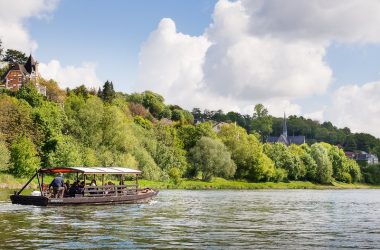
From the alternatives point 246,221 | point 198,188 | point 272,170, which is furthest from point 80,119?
point 246,221

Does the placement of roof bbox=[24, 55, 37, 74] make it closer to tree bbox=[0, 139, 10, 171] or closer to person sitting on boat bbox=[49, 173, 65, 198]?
tree bbox=[0, 139, 10, 171]

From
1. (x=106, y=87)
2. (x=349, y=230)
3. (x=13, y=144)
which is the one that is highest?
(x=106, y=87)

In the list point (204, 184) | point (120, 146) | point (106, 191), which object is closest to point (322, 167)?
point (204, 184)

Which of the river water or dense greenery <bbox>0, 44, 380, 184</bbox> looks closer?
the river water

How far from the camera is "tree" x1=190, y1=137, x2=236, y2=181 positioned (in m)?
111

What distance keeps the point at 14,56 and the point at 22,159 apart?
10522cm

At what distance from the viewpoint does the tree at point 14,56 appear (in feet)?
559

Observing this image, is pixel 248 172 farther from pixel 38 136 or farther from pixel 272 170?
pixel 38 136

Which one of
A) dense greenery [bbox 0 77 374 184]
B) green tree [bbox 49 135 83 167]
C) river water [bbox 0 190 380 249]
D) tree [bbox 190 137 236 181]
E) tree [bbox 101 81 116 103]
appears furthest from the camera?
tree [bbox 101 81 116 103]

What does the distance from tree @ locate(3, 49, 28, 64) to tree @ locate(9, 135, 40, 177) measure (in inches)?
3939

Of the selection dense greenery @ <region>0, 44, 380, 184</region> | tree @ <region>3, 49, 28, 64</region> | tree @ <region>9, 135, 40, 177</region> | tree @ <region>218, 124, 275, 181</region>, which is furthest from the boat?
tree @ <region>3, 49, 28, 64</region>

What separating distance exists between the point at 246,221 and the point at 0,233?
49.0 ft

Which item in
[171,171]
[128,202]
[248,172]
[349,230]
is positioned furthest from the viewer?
[248,172]

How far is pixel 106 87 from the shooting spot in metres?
161
